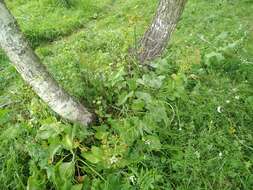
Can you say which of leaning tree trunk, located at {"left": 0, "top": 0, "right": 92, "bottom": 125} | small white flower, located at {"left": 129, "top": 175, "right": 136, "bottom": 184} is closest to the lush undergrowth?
small white flower, located at {"left": 129, "top": 175, "right": 136, "bottom": 184}

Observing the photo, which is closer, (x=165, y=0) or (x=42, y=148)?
(x=42, y=148)

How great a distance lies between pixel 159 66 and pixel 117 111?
765 mm

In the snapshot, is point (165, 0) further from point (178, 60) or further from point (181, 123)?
point (181, 123)

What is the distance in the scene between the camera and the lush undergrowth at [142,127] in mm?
3309

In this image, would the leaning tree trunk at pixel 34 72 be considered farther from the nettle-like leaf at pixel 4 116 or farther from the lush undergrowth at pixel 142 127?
the nettle-like leaf at pixel 4 116

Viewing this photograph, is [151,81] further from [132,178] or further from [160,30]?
[160,30]

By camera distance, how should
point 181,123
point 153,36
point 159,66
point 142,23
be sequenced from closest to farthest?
point 181,123 < point 159,66 < point 153,36 < point 142,23

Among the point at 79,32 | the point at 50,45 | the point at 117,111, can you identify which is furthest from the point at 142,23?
the point at 117,111

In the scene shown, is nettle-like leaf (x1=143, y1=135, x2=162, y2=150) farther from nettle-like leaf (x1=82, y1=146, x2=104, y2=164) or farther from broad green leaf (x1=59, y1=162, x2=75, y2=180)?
broad green leaf (x1=59, y1=162, x2=75, y2=180)

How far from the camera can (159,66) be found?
4207 millimetres

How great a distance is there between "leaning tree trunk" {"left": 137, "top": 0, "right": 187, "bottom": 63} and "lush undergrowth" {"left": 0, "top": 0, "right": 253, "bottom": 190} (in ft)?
0.76

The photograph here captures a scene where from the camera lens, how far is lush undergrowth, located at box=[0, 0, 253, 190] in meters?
3.31

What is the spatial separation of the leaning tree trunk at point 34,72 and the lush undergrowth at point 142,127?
17 cm

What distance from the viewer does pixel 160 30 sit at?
4.93m
